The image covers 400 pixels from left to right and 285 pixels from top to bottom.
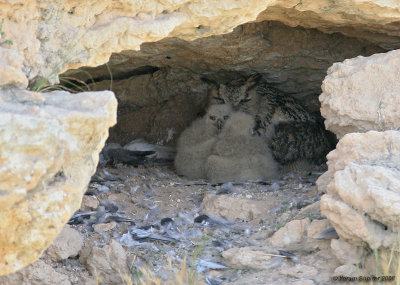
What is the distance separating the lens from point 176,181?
16.0 ft

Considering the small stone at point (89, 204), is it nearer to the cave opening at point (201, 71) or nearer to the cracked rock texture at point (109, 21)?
the cave opening at point (201, 71)

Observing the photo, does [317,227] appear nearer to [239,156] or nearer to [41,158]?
[41,158]

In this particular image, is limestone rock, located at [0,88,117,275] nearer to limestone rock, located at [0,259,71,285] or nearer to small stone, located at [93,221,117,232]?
limestone rock, located at [0,259,71,285]

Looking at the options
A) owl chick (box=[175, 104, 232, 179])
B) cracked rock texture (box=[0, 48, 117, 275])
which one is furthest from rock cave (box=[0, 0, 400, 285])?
owl chick (box=[175, 104, 232, 179])

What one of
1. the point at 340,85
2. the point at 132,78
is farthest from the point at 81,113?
the point at 132,78

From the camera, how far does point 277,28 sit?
486 cm

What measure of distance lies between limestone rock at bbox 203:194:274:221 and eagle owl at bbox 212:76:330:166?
1.79 meters

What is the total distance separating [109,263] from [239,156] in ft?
7.97

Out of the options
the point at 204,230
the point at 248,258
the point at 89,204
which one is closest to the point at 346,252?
the point at 248,258

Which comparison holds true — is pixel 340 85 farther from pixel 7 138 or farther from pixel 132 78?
pixel 132 78

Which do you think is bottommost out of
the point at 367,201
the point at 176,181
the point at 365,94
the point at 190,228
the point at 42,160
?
the point at 176,181

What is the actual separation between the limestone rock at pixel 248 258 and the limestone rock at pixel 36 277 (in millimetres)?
863

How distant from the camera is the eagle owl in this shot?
556 centimetres

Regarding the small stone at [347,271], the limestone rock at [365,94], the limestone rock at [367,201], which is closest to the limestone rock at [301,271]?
the small stone at [347,271]
